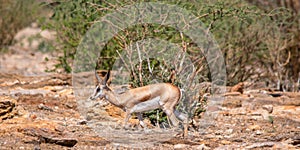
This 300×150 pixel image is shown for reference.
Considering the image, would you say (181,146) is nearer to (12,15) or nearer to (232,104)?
(232,104)

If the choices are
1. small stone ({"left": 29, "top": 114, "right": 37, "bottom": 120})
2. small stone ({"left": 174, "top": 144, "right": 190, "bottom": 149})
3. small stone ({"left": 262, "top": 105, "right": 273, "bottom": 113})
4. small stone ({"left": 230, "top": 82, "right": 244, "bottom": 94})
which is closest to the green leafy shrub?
small stone ({"left": 230, "top": 82, "right": 244, "bottom": 94})

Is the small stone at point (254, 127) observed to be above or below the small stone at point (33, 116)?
below

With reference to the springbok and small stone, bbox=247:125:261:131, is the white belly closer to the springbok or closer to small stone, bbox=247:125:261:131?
the springbok

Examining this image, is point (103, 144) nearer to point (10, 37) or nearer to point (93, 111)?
point (93, 111)

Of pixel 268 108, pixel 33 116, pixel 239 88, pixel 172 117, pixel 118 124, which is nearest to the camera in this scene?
pixel 172 117

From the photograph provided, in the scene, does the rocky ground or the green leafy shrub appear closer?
the rocky ground

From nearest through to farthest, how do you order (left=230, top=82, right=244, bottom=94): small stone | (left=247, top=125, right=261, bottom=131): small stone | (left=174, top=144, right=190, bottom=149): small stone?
(left=174, top=144, right=190, bottom=149): small stone
(left=247, top=125, right=261, bottom=131): small stone
(left=230, top=82, right=244, bottom=94): small stone

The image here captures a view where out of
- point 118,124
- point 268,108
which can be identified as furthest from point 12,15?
point 118,124

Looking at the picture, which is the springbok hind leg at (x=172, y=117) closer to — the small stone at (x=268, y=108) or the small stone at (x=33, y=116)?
the small stone at (x=33, y=116)

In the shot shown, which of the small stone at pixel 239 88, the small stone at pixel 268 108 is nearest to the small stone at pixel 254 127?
the small stone at pixel 268 108

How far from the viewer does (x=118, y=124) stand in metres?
6.61

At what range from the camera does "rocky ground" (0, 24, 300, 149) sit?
5750 mm

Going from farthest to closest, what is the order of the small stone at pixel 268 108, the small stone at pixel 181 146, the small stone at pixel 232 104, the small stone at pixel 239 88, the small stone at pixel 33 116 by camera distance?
the small stone at pixel 239 88, the small stone at pixel 232 104, the small stone at pixel 268 108, the small stone at pixel 33 116, the small stone at pixel 181 146

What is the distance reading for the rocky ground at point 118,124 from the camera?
18.9 ft
